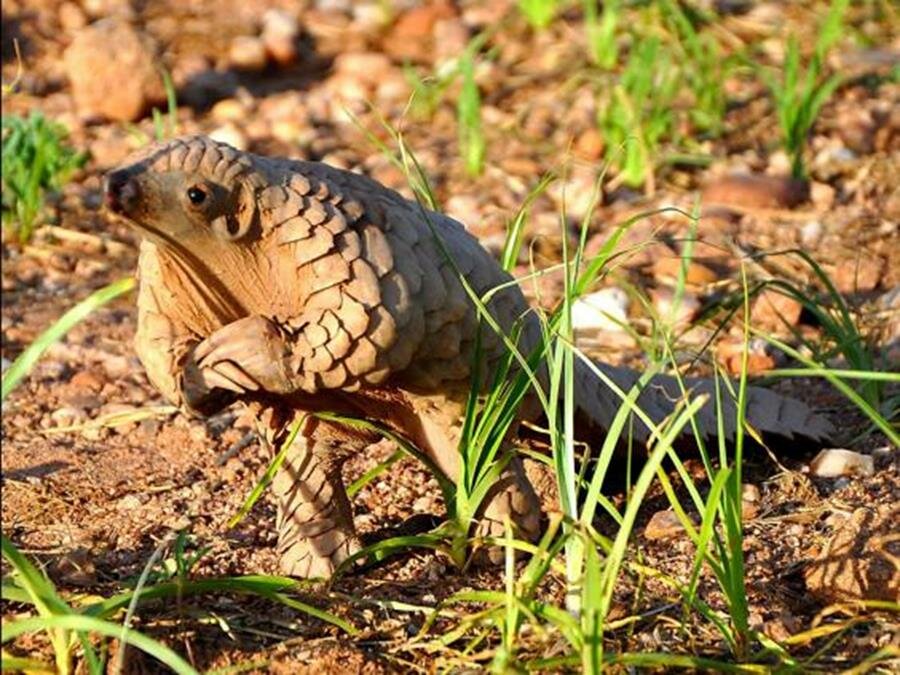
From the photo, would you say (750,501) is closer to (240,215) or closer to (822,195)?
(240,215)

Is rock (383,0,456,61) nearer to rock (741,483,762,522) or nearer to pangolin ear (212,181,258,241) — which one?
rock (741,483,762,522)

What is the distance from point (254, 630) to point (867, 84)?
4532 millimetres

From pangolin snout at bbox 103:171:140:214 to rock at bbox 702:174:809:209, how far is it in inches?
134

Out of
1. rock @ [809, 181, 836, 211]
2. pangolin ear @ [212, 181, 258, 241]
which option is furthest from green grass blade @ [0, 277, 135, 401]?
rock @ [809, 181, 836, 211]

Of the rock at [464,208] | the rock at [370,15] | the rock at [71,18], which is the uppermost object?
the rock at [71,18]

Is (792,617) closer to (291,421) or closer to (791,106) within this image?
(291,421)

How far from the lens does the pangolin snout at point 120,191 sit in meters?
2.89

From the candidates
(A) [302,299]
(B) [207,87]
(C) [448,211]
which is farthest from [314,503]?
(B) [207,87]

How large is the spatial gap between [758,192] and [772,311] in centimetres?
96

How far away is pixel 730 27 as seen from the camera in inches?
292

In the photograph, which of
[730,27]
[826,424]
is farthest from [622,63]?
[826,424]

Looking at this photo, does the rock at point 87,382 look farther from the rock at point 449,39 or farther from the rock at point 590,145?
the rock at point 449,39

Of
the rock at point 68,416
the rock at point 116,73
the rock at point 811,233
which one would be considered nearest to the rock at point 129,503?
the rock at point 68,416

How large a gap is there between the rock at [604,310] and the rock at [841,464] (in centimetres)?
114
